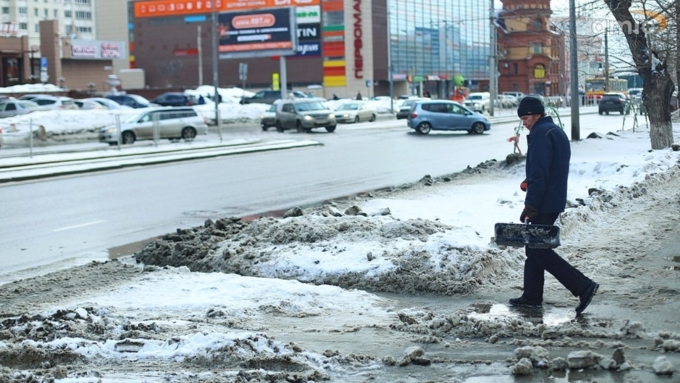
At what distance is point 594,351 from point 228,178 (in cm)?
1609

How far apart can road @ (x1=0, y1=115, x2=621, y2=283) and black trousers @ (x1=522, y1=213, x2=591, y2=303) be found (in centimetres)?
571

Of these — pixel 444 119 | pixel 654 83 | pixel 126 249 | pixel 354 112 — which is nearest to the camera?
pixel 126 249

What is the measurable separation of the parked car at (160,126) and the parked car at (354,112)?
19237 mm

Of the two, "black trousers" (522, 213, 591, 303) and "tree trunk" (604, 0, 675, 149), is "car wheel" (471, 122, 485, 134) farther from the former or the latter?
"black trousers" (522, 213, 591, 303)

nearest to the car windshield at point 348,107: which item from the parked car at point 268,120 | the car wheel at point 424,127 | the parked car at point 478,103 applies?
the parked car at point 478,103

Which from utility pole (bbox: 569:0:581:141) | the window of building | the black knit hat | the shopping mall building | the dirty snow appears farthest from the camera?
the window of building

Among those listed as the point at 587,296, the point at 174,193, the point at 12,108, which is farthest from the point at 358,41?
the point at 587,296

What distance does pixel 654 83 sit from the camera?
69.7 ft

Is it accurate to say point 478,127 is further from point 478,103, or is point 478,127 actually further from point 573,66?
point 478,103

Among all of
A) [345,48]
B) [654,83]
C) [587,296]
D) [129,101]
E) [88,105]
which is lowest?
[587,296]

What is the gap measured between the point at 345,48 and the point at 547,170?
9556cm

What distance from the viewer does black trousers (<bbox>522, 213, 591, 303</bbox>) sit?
23.5ft

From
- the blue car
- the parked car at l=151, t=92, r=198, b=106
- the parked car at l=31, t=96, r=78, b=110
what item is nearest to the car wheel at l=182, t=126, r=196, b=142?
the blue car

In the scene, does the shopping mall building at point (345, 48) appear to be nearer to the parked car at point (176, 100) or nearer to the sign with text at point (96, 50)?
the sign with text at point (96, 50)
